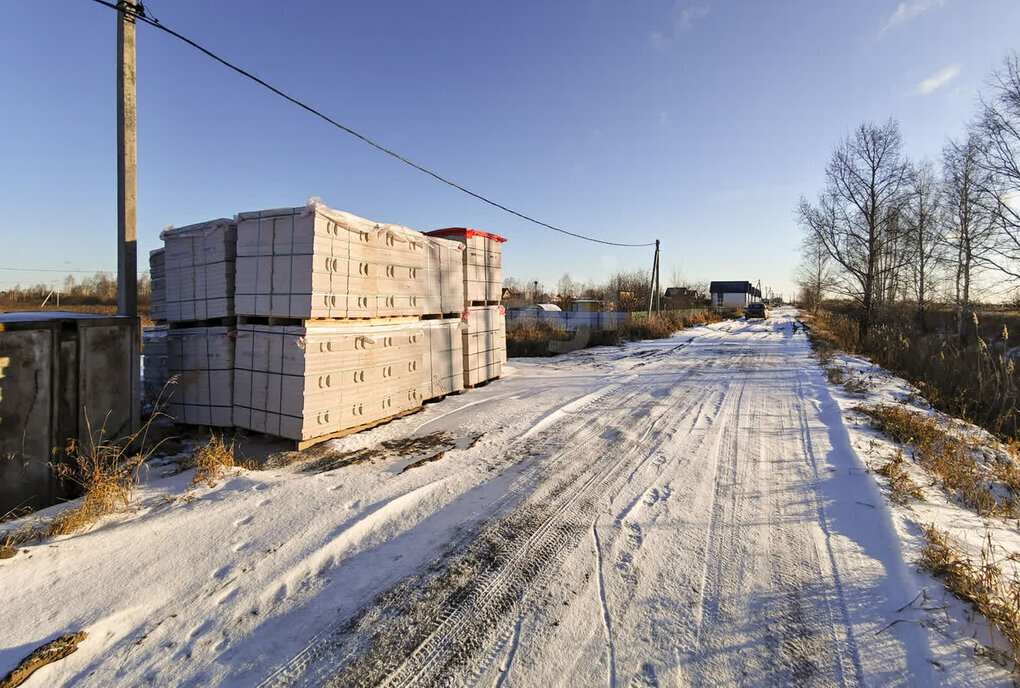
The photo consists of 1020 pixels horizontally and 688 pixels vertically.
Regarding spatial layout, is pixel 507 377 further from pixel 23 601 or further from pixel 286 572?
pixel 23 601

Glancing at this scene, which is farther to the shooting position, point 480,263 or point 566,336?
point 566,336

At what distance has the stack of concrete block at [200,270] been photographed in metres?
5.51

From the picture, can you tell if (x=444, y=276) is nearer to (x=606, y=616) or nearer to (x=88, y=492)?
(x=88, y=492)

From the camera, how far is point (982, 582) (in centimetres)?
255

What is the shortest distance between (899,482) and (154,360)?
28.7 ft

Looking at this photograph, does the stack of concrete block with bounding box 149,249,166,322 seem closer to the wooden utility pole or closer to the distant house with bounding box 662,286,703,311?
A: the wooden utility pole

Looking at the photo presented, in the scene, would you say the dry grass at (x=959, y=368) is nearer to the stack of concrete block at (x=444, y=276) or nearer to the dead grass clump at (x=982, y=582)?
the dead grass clump at (x=982, y=582)

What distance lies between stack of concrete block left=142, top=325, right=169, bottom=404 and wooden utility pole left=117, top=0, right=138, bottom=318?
2.04ft

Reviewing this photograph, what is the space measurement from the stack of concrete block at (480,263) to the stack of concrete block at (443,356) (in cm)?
101

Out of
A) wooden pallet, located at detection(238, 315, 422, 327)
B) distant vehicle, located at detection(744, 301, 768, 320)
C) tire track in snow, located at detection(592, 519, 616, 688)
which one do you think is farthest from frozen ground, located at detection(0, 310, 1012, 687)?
distant vehicle, located at detection(744, 301, 768, 320)

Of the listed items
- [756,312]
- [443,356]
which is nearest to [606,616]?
[443,356]

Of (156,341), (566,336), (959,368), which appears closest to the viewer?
(156,341)

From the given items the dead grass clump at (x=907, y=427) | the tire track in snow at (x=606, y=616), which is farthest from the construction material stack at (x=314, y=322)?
the dead grass clump at (x=907, y=427)

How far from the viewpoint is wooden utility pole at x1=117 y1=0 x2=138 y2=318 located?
517 cm
